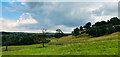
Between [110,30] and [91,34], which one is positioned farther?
[91,34]

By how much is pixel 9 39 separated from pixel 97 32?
101 meters

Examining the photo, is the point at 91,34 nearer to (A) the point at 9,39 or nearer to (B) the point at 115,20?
(B) the point at 115,20

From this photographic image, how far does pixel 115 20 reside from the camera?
16612 cm

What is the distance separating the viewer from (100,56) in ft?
38.0

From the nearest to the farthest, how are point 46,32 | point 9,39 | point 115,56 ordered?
point 115,56 < point 46,32 < point 9,39

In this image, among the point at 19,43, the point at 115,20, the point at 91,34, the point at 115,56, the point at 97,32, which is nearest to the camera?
the point at 115,56

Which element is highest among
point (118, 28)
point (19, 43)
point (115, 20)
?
point (115, 20)

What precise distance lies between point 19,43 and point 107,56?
115 metres

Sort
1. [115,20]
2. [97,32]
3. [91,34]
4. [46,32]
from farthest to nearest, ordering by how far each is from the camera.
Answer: [115,20], [91,34], [97,32], [46,32]

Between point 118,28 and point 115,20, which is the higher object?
point 115,20

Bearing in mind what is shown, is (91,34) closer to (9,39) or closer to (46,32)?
(46,32)

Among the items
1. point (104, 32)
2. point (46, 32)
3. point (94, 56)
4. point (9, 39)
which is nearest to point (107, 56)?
point (94, 56)

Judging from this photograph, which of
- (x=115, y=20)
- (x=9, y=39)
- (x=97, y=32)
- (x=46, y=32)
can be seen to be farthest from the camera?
(x=115, y=20)

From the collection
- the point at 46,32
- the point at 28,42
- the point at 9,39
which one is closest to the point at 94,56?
the point at 46,32
